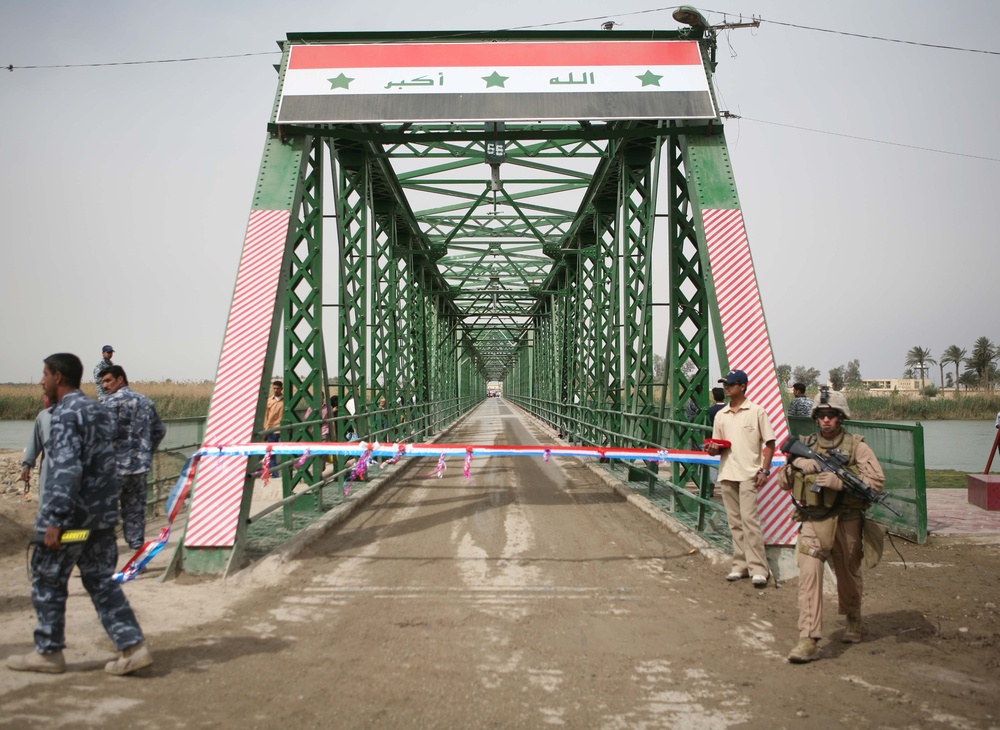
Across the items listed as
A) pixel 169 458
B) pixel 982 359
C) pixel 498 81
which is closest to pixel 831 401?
pixel 498 81

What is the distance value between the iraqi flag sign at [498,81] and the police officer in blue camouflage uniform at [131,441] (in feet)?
11.8

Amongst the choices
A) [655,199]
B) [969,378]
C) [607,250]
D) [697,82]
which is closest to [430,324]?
[607,250]

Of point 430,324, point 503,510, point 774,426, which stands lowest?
point 503,510

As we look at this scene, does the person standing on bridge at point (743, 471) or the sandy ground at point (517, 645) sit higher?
the person standing on bridge at point (743, 471)

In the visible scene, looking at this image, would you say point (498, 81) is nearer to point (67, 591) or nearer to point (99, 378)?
point (99, 378)

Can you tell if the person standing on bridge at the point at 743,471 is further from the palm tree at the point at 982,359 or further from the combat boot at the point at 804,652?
the palm tree at the point at 982,359

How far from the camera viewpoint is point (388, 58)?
27.2 feet

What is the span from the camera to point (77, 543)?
3.59m

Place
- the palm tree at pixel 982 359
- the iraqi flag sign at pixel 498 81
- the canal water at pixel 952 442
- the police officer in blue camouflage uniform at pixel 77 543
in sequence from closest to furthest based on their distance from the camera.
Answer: the police officer in blue camouflage uniform at pixel 77 543 < the iraqi flag sign at pixel 498 81 < the canal water at pixel 952 442 < the palm tree at pixel 982 359

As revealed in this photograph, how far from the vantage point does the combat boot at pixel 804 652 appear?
393 cm

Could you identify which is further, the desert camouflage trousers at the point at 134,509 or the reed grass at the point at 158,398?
the reed grass at the point at 158,398

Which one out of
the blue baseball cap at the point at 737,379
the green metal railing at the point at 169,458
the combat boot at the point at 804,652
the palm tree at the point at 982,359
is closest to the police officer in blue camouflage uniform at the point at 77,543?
the combat boot at the point at 804,652

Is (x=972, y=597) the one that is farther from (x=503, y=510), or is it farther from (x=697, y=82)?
(x=697, y=82)

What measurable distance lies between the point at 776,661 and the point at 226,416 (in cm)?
473
